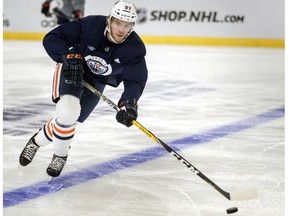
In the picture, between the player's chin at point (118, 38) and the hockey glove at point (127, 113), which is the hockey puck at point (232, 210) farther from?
the player's chin at point (118, 38)

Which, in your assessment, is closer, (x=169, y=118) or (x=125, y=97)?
(x=125, y=97)

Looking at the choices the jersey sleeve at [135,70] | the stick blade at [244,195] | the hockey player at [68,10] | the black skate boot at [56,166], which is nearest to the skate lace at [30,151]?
the black skate boot at [56,166]

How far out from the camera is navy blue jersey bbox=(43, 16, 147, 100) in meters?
2.71

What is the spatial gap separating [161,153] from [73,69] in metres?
0.94

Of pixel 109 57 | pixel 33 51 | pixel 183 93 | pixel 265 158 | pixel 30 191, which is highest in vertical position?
pixel 109 57

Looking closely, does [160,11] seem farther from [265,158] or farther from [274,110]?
[265,158]

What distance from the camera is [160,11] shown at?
37.5 ft

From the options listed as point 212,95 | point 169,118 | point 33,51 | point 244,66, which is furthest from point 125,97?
point 33,51

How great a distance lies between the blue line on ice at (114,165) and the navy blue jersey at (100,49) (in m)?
0.47

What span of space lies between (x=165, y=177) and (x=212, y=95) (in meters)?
2.67

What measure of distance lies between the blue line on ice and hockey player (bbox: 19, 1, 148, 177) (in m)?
0.10

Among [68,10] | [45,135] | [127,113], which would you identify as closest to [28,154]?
[45,135]

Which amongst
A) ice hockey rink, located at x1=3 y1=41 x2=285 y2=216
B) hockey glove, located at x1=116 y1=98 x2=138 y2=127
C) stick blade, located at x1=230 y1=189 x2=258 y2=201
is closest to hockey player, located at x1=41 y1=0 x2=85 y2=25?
ice hockey rink, located at x1=3 y1=41 x2=285 y2=216

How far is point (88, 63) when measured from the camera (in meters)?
2.79
